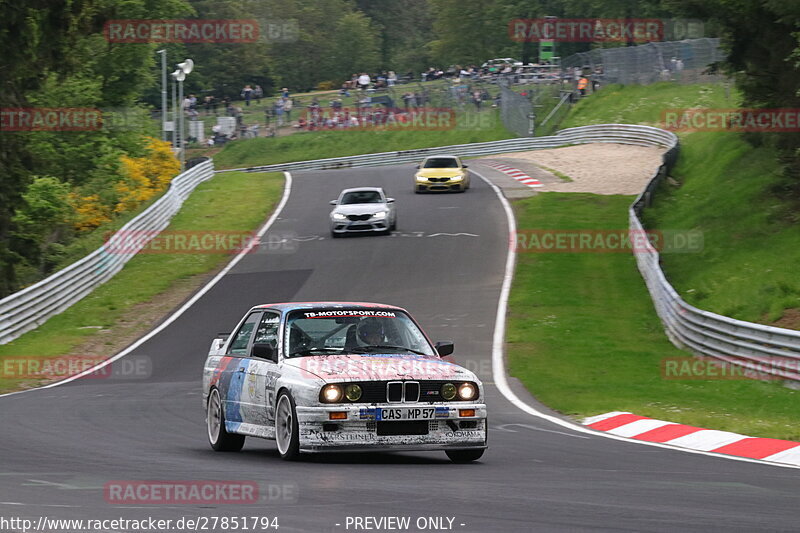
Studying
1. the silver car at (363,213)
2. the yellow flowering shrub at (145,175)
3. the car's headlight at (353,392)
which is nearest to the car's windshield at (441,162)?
the silver car at (363,213)

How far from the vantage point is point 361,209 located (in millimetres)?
38531

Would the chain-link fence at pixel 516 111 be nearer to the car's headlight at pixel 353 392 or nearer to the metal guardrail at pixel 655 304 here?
the metal guardrail at pixel 655 304

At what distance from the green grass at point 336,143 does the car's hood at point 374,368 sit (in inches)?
2570

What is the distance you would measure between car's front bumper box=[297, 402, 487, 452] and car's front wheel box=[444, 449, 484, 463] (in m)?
0.16

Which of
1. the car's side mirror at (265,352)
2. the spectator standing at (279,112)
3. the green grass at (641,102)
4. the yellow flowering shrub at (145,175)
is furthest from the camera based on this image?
the spectator standing at (279,112)

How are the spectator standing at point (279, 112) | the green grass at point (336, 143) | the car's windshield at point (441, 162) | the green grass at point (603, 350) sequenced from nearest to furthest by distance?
the green grass at point (603, 350) → the car's windshield at point (441, 162) → the green grass at point (336, 143) → the spectator standing at point (279, 112)

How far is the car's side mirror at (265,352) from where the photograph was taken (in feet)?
36.0

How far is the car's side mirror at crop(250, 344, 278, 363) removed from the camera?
36.0ft

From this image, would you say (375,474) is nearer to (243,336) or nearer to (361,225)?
(243,336)

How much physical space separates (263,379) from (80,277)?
22.0 meters

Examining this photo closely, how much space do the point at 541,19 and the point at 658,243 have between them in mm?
72738

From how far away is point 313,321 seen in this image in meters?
11.4

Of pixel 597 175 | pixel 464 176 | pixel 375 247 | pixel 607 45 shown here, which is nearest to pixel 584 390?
pixel 375 247

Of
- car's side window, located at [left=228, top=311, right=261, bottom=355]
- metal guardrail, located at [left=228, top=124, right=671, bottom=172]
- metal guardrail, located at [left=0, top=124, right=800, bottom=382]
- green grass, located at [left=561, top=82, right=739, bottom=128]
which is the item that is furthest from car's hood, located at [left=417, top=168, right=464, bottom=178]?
car's side window, located at [left=228, top=311, right=261, bottom=355]
